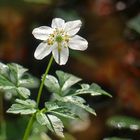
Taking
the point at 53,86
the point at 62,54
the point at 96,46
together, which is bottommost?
the point at 96,46

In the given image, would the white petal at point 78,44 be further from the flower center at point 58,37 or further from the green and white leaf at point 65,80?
the green and white leaf at point 65,80

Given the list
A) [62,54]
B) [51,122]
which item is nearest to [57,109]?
[51,122]

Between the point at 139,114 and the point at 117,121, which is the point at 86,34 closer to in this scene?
the point at 139,114

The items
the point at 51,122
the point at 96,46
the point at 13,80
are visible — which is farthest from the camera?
the point at 96,46

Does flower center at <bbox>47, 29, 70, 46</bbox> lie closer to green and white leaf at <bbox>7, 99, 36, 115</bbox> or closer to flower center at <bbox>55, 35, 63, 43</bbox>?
flower center at <bbox>55, 35, 63, 43</bbox>

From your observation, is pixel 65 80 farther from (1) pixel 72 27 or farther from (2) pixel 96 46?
(2) pixel 96 46

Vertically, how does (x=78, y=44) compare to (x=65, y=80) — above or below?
above
